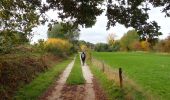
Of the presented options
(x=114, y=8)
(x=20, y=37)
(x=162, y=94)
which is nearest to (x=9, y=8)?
(x=20, y=37)

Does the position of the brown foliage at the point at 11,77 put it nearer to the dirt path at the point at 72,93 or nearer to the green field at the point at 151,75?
the dirt path at the point at 72,93

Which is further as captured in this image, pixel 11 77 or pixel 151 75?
pixel 151 75

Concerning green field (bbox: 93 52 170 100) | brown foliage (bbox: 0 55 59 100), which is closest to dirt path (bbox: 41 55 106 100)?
brown foliage (bbox: 0 55 59 100)

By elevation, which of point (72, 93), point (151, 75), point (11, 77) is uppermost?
point (11, 77)

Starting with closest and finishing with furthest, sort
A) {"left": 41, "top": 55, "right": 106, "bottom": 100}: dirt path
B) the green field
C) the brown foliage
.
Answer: {"left": 41, "top": 55, "right": 106, "bottom": 100}: dirt path, the brown foliage, the green field

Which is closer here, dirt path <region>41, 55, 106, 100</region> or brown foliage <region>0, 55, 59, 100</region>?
dirt path <region>41, 55, 106, 100</region>

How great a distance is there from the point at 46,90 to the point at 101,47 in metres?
152

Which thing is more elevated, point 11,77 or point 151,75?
point 11,77

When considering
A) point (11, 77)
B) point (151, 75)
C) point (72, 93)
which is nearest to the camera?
point (72, 93)

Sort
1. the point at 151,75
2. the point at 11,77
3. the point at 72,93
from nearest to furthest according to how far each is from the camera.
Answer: the point at 72,93 → the point at 11,77 → the point at 151,75

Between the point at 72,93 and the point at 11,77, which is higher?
the point at 11,77

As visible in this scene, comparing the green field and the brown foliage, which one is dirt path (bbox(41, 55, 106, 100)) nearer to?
the brown foliage

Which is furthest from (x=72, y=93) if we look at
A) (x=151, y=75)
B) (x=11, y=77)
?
(x=151, y=75)

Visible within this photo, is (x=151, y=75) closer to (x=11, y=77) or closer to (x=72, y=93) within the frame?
(x=72, y=93)
